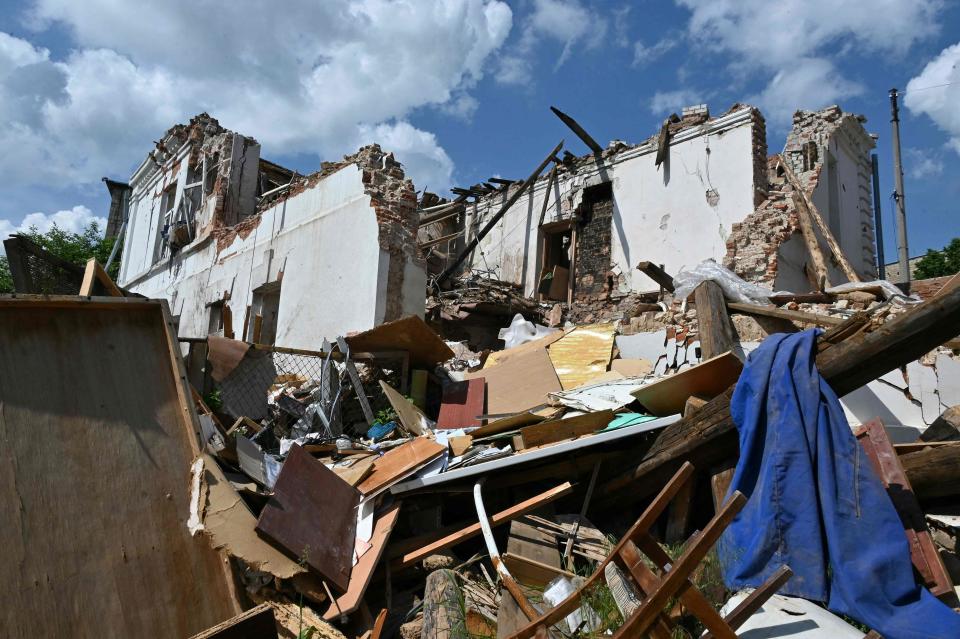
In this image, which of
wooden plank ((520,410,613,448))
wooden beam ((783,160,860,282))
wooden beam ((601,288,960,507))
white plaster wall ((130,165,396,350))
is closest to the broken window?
white plaster wall ((130,165,396,350))

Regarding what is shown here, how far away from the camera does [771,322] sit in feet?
19.4

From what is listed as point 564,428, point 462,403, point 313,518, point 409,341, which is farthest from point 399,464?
point 409,341

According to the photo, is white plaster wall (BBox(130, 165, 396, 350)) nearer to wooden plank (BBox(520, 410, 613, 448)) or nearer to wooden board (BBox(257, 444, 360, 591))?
wooden plank (BBox(520, 410, 613, 448))

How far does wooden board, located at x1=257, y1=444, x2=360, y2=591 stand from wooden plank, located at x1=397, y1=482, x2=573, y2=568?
1.35ft

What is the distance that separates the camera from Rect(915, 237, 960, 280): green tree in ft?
69.6

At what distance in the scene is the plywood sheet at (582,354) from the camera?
648 cm

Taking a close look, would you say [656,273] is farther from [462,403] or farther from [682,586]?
[682,586]

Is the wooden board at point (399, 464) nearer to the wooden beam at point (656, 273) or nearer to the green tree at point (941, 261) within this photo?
the wooden beam at point (656, 273)

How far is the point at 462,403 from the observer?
652 centimetres

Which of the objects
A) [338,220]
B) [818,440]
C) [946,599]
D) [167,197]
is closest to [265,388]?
[338,220]

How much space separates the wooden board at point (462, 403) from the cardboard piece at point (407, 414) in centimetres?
19

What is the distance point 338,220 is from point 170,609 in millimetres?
7202

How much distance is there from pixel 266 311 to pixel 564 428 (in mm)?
8087

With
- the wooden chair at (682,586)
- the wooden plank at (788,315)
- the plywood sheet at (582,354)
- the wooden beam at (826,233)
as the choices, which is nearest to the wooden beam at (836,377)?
the wooden chair at (682,586)
